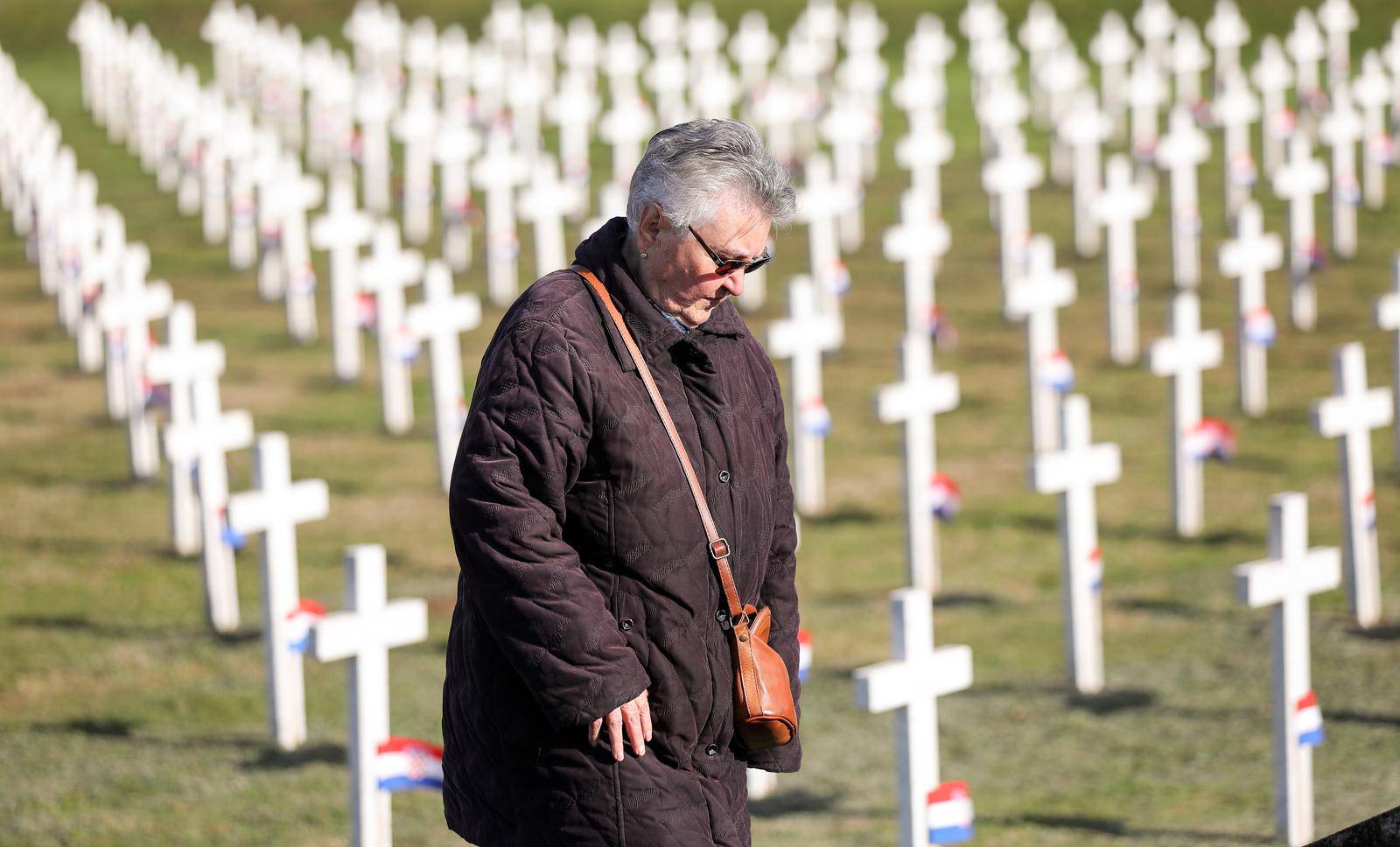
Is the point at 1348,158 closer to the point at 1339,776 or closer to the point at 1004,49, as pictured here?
the point at 1004,49

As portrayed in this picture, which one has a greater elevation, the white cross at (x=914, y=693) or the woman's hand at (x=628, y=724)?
the woman's hand at (x=628, y=724)

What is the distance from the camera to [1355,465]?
7.33 metres

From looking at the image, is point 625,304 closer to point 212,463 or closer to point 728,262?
point 728,262

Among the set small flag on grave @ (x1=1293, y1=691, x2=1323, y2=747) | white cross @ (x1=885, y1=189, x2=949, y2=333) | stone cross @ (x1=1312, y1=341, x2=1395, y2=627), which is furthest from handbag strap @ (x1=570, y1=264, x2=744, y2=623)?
white cross @ (x1=885, y1=189, x2=949, y2=333)

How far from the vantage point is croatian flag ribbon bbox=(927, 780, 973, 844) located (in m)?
5.00

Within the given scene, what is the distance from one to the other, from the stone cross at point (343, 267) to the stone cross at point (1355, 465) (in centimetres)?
577

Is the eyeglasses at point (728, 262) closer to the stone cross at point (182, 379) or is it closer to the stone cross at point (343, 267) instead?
the stone cross at point (182, 379)

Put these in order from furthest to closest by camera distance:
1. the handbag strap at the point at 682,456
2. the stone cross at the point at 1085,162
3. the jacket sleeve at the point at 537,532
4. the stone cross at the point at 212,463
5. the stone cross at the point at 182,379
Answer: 1. the stone cross at the point at 1085,162
2. the stone cross at the point at 182,379
3. the stone cross at the point at 212,463
4. the handbag strap at the point at 682,456
5. the jacket sleeve at the point at 537,532

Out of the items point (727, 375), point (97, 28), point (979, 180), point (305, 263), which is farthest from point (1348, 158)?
point (97, 28)

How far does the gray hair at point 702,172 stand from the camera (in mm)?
3355

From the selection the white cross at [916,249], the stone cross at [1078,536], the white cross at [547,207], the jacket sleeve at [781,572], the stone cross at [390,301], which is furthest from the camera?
the white cross at [547,207]

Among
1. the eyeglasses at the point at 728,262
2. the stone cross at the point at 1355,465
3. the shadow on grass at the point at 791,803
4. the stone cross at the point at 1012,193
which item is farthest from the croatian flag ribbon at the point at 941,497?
the stone cross at the point at 1012,193

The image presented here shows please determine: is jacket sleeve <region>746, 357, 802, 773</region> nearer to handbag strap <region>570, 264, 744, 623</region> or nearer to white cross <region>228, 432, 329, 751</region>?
handbag strap <region>570, 264, 744, 623</region>

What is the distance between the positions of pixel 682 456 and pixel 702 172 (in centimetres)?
50
